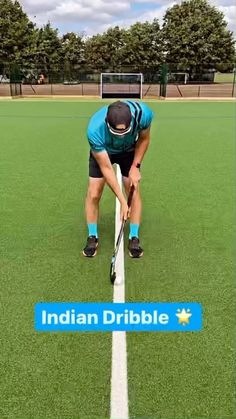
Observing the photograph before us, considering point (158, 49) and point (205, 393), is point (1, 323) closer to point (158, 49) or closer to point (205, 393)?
point (205, 393)

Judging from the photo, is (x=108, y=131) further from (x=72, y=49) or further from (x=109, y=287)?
(x=72, y=49)

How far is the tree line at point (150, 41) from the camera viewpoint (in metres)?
63.0

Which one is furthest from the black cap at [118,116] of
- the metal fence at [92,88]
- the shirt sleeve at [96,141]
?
the metal fence at [92,88]

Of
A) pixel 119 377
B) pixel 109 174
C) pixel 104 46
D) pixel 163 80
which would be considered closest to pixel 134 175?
pixel 109 174

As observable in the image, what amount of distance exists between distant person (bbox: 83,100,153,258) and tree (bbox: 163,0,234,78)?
64.5m

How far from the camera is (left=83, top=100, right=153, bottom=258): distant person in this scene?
153 inches

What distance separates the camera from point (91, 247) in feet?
16.5

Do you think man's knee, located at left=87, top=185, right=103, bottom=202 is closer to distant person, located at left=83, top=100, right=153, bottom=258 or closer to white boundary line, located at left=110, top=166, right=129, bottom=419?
distant person, located at left=83, top=100, right=153, bottom=258

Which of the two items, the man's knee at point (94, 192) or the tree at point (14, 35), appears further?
the tree at point (14, 35)

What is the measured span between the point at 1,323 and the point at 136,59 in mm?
71859

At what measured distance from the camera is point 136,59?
235 feet

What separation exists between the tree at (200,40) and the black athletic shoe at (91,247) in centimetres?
6454

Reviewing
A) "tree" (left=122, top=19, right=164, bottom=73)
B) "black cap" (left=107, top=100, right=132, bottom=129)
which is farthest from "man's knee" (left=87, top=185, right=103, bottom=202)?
"tree" (left=122, top=19, right=164, bottom=73)

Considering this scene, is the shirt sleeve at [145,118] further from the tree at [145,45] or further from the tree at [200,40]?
the tree at [145,45]
